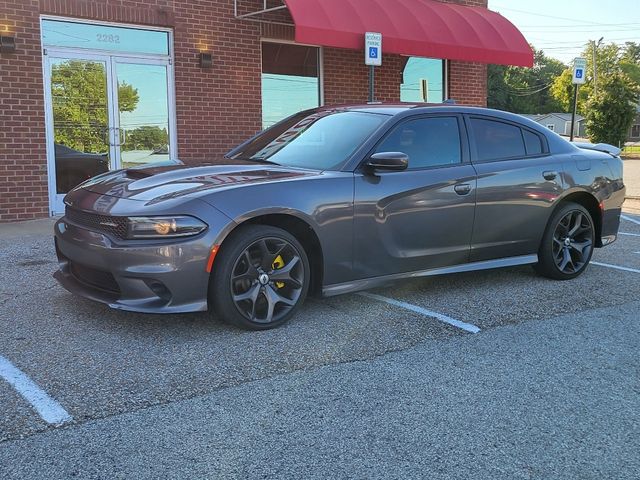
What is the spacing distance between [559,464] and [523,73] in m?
111

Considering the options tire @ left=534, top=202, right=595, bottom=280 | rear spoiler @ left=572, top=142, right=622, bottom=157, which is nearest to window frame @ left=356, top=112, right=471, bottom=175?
tire @ left=534, top=202, right=595, bottom=280

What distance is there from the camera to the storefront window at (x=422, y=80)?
1284cm

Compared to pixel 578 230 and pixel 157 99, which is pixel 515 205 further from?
pixel 157 99

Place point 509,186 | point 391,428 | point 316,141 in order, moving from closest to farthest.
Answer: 1. point 391,428
2. point 316,141
3. point 509,186

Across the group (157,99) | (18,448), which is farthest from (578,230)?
(157,99)

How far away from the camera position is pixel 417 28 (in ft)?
36.0

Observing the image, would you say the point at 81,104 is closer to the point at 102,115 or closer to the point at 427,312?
the point at 102,115

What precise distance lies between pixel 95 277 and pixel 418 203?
2.37 metres

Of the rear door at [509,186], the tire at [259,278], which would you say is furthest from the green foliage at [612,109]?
the tire at [259,278]

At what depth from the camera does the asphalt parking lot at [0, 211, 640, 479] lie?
2.76 m

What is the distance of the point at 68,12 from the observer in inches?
354

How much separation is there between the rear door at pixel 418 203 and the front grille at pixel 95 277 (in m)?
1.67

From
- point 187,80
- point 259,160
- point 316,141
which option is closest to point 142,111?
point 187,80

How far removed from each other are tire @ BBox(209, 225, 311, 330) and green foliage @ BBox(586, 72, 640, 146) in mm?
31271
